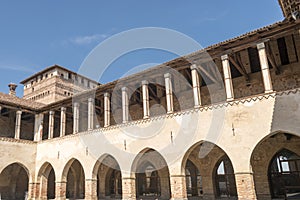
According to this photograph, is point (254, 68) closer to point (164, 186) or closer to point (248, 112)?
point (248, 112)

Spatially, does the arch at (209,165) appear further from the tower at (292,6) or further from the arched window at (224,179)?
the tower at (292,6)

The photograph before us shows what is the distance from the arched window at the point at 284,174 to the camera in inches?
557

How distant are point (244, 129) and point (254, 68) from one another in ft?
17.9

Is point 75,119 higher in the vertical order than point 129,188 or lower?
higher

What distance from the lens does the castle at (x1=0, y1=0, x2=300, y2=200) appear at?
1195cm

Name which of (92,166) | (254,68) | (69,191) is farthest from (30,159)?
(254,68)

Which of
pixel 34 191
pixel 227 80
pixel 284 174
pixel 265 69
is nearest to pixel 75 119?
pixel 34 191

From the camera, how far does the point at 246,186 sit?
1155 cm

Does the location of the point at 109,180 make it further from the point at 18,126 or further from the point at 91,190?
the point at 18,126

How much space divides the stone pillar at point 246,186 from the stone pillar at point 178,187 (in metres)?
2.86

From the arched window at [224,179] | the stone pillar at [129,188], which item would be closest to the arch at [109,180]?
the stone pillar at [129,188]

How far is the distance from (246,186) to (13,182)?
1964cm

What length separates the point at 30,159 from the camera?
2058cm

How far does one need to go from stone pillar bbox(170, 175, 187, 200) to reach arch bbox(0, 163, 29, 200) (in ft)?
46.3
